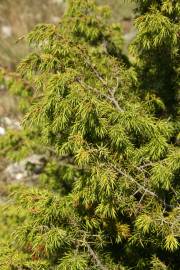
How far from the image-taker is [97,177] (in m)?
4.13

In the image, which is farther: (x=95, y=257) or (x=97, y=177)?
(x=95, y=257)

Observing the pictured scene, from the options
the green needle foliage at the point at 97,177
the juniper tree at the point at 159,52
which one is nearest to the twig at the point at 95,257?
the green needle foliage at the point at 97,177

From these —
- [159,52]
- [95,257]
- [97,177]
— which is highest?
[159,52]

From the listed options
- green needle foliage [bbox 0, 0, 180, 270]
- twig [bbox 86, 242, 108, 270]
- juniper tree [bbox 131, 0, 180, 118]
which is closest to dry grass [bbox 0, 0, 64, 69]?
juniper tree [bbox 131, 0, 180, 118]

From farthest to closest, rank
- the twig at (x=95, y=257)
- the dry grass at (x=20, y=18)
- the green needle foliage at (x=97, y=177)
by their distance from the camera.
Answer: the dry grass at (x=20, y=18)
the twig at (x=95, y=257)
the green needle foliage at (x=97, y=177)

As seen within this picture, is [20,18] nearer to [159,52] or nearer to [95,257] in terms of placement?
[159,52]

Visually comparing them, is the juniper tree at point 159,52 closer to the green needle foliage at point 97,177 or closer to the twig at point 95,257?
A: the green needle foliage at point 97,177

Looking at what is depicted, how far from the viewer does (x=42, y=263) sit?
463 centimetres

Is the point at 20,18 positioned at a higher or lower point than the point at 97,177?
lower

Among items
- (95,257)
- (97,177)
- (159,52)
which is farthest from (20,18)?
(97,177)

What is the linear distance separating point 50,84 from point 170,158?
1.26 meters

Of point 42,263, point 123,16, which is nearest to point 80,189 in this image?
point 42,263

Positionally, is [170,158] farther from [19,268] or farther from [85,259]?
[19,268]

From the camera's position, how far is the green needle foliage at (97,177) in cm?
429
